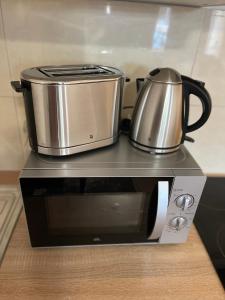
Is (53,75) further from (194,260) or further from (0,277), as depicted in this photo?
(194,260)

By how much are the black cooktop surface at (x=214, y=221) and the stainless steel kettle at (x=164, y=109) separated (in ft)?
1.08

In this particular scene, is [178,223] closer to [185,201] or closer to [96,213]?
[185,201]

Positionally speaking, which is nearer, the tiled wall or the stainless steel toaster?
the stainless steel toaster

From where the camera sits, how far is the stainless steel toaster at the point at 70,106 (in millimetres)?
569

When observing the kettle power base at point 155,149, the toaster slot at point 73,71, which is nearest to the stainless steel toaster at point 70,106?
the toaster slot at point 73,71

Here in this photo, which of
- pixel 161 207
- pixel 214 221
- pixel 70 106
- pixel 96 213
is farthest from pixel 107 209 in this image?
pixel 214 221

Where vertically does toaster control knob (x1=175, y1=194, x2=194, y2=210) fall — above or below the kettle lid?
below

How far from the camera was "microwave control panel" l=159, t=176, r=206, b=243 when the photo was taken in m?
0.62

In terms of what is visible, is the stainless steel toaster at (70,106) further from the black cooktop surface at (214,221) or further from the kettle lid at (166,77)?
the black cooktop surface at (214,221)

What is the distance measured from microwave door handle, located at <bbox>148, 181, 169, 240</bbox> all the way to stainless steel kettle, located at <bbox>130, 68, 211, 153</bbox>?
0.12 m

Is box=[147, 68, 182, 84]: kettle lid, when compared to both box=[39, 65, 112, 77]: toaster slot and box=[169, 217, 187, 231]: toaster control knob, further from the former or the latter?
box=[169, 217, 187, 231]: toaster control knob

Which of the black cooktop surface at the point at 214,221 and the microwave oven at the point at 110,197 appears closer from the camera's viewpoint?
the microwave oven at the point at 110,197

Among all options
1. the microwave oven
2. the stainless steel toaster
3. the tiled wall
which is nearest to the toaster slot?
the stainless steel toaster

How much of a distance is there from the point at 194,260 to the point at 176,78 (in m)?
0.53
